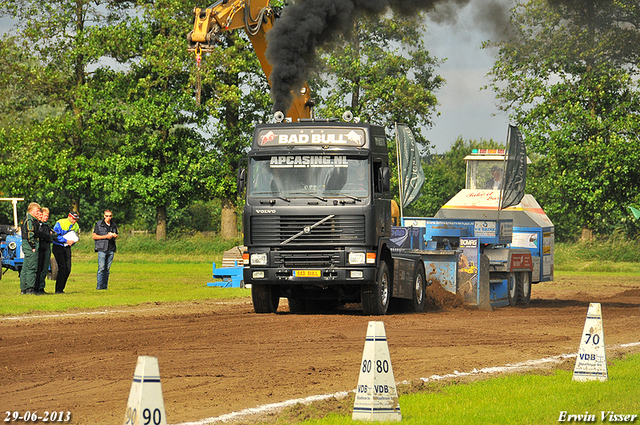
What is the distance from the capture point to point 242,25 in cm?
2119

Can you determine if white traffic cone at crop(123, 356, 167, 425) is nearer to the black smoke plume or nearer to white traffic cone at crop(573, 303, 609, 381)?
white traffic cone at crop(573, 303, 609, 381)

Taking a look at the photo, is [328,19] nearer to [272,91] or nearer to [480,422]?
[272,91]

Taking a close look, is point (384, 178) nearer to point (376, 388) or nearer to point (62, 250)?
point (62, 250)

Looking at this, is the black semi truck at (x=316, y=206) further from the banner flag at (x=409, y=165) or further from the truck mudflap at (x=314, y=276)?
the banner flag at (x=409, y=165)

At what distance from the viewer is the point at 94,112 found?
49.4 metres

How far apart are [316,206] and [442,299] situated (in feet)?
17.4

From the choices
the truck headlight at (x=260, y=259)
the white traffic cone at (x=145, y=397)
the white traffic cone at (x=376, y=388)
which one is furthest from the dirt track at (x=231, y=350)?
the white traffic cone at (x=145, y=397)

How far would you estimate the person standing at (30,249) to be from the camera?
796 inches

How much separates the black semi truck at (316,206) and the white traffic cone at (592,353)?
23.3ft

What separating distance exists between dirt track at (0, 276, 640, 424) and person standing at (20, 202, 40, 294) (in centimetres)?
328

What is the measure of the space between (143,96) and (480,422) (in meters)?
43.7

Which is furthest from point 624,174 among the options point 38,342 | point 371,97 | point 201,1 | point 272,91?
point 38,342

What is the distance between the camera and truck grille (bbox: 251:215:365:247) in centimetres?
1616

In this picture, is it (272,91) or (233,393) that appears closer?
(233,393)
